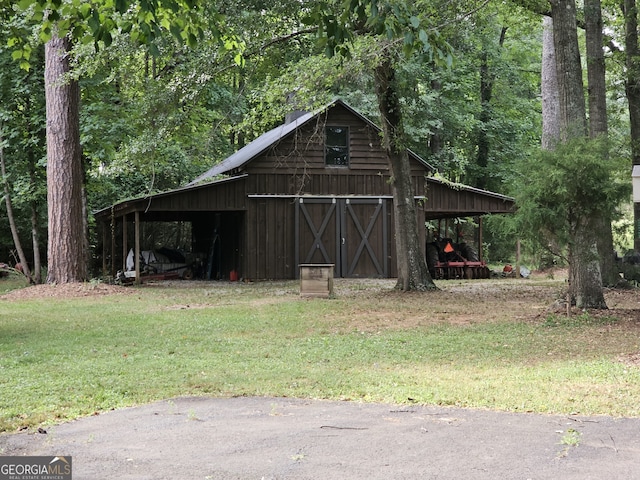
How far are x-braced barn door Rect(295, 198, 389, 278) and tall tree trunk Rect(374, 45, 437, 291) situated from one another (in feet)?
18.2

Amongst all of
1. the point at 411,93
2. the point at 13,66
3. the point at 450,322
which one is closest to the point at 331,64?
the point at 411,93

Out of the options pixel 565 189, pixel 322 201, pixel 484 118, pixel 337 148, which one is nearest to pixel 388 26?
pixel 565 189

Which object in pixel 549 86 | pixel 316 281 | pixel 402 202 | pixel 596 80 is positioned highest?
pixel 549 86

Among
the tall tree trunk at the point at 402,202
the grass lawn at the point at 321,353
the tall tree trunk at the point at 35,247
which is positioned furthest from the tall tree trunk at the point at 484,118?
the tall tree trunk at the point at 35,247

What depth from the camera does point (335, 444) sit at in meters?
4.96

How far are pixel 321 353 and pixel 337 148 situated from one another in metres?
15.8

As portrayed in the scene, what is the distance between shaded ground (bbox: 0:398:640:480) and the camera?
174 inches

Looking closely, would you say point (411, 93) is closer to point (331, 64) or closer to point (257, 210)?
point (331, 64)

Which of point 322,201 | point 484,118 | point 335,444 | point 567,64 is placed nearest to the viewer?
point 335,444

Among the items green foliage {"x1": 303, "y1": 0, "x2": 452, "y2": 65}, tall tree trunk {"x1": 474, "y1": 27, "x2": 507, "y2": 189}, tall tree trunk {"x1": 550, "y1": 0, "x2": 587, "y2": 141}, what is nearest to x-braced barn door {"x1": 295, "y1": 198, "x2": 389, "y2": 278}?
tall tree trunk {"x1": 550, "y1": 0, "x2": 587, "y2": 141}

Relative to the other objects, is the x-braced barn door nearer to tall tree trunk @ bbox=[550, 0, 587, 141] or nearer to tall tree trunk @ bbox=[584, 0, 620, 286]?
tall tree trunk @ bbox=[584, 0, 620, 286]

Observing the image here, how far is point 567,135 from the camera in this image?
12148mm

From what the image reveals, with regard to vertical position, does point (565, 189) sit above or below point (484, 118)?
below

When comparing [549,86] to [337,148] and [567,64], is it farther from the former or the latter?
[337,148]
